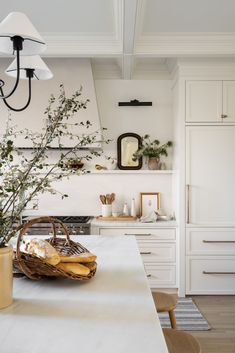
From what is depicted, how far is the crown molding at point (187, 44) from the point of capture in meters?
3.05

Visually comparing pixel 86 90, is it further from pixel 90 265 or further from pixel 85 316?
pixel 85 316

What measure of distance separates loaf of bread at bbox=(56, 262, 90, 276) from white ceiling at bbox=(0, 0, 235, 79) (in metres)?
1.76

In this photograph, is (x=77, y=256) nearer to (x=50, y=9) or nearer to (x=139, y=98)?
(x=50, y=9)

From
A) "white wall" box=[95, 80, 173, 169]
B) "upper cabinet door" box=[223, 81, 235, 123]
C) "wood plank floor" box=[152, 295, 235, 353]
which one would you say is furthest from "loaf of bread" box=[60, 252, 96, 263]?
"white wall" box=[95, 80, 173, 169]

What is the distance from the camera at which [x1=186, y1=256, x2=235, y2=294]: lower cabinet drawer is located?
3.49 metres

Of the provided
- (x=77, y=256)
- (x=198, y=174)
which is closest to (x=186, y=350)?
(x=77, y=256)

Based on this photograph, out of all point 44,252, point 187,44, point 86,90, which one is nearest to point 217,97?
point 187,44

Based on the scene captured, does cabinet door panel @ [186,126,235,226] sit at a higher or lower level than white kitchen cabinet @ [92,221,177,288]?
higher

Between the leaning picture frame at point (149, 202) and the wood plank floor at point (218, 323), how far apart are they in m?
1.12

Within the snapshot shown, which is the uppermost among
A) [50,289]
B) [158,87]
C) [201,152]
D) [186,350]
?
[158,87]

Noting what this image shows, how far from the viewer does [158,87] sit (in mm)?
Result: 4051

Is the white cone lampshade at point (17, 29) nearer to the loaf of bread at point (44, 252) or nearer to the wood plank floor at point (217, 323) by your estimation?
the loaf of bread at point (44, 252)

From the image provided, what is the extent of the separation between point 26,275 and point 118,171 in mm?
2675

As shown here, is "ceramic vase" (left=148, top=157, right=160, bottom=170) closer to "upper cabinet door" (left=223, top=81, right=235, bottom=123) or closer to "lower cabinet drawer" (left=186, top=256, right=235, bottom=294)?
"upper cabinet door" (left=223, top=81, right=235, bottom=123)
